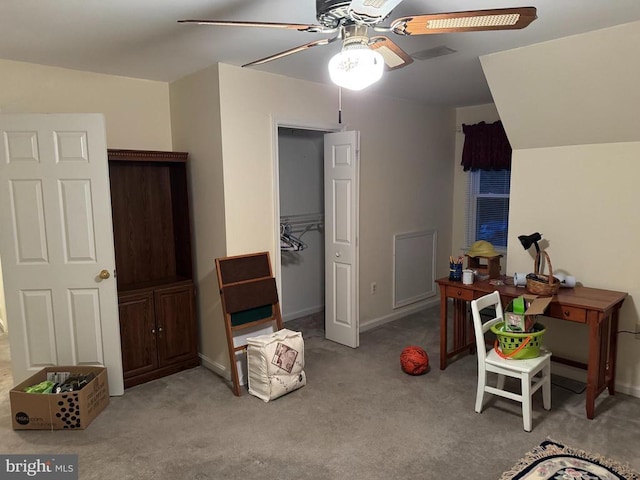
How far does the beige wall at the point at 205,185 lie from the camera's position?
3.36 meters

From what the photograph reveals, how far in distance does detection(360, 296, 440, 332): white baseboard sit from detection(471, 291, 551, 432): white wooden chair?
169cm

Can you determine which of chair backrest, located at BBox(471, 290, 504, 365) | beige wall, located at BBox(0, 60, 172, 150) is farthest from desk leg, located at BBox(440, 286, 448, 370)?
beige wall, located at BBox(0, 60, 172, 150)

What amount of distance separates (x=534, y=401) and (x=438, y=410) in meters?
0.69

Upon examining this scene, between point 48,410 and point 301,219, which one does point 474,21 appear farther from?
point 301,219

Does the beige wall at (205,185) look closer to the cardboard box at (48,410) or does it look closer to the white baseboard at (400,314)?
the cardboard box at (48,410)

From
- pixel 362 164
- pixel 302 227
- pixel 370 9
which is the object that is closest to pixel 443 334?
pixel 362 164

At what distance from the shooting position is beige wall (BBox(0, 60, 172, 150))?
3.13 m

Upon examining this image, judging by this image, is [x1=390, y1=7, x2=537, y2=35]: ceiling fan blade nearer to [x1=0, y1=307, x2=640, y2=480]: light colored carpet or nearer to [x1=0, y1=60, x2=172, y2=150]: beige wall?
[x1=0, y1=307, x2=640, y2=480]: light colored carpet

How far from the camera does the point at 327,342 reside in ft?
13.9

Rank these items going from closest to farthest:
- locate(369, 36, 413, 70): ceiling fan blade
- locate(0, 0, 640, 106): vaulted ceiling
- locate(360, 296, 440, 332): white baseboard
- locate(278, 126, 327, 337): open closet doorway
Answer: locate(369, 36, 413, 70): ceiling fan blade, locate(0, 0, 640, 106): vaulted ceiling, locate(360, 296, 440, 332): white baseboard, locate(278, 126, 327, 337): open closet doorway

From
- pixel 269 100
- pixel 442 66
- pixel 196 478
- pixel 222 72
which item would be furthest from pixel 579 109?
pixel 196 478

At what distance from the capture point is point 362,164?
14.4 ft

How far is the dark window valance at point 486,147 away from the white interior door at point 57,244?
3.87 metres

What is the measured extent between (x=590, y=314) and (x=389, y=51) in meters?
2.00
